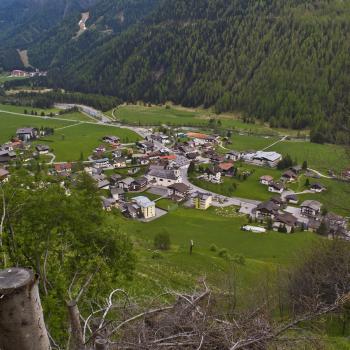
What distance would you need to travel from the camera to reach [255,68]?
148750 mm

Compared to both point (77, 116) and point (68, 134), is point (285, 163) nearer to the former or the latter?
point (68, 134)

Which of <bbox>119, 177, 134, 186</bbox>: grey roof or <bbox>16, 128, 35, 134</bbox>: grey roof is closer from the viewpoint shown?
<bbox>119, 177, 134, 186</bbox>: grey roof

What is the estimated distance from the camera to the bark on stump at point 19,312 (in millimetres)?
3365

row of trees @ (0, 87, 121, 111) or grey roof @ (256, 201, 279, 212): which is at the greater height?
row of trees @ (0, 87, 121, 111)

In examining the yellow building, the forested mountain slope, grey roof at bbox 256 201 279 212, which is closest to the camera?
grey roof at bbox 256 201 279 212

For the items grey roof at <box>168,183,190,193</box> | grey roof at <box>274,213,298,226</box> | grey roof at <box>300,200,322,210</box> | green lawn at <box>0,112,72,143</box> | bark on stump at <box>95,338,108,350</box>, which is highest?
bark on stump at <box>95,338,108,350</box>

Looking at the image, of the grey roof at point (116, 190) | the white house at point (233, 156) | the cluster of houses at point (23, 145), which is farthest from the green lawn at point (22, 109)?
the grey roof at point (116, 190)

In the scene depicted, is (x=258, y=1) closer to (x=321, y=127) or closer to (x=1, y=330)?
(x=321, y=127)

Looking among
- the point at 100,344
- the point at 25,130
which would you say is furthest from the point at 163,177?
the point at 100,344

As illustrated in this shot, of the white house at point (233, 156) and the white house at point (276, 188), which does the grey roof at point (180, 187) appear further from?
the white house at point (233, 156)

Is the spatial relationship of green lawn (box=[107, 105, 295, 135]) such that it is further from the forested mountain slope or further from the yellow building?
the yellow building

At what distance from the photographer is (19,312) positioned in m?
3.41

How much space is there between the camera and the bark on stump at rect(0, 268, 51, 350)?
3365mm

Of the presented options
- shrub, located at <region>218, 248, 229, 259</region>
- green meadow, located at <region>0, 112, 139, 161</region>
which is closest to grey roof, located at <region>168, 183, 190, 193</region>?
green meadow, located at <region>0, 112, 139, 161</region>
